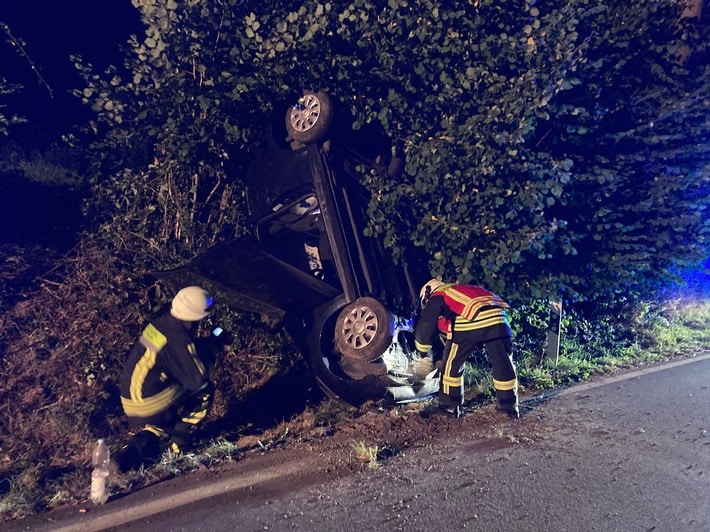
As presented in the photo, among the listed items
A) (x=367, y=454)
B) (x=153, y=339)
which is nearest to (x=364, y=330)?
(x=367, y=454)

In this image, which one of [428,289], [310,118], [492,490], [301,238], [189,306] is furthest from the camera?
[301,238]

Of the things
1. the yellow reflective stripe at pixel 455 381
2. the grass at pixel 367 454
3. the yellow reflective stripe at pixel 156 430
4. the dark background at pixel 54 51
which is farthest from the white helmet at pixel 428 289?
the dark background at pixel 54 51

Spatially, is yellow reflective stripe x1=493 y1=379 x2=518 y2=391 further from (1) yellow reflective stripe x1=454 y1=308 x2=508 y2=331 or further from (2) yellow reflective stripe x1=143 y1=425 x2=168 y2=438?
(2) yellow reflective stripe x1=143 y1=425 x2=168 y2=438

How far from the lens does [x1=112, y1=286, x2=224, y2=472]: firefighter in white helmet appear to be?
358 centimetres

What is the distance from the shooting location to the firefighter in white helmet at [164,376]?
141 inches

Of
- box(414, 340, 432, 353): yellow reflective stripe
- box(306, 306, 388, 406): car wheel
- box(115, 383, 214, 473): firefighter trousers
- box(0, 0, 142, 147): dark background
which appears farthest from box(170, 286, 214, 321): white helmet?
box(0, 0, 142, 147): dark background

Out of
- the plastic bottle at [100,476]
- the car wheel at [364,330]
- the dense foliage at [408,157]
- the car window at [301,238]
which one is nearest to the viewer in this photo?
the plastic bottle at [100,476]

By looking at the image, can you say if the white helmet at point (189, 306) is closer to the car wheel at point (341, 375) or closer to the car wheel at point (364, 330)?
the car wheel at point (341, 375)

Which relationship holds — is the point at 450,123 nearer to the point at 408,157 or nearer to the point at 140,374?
the point at 408,157

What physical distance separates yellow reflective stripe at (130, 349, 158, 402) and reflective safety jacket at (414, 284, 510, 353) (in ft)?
6.91

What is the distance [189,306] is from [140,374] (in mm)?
648

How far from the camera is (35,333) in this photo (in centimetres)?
428

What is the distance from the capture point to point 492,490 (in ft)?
9.85

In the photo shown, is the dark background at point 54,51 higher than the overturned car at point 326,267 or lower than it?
higher
